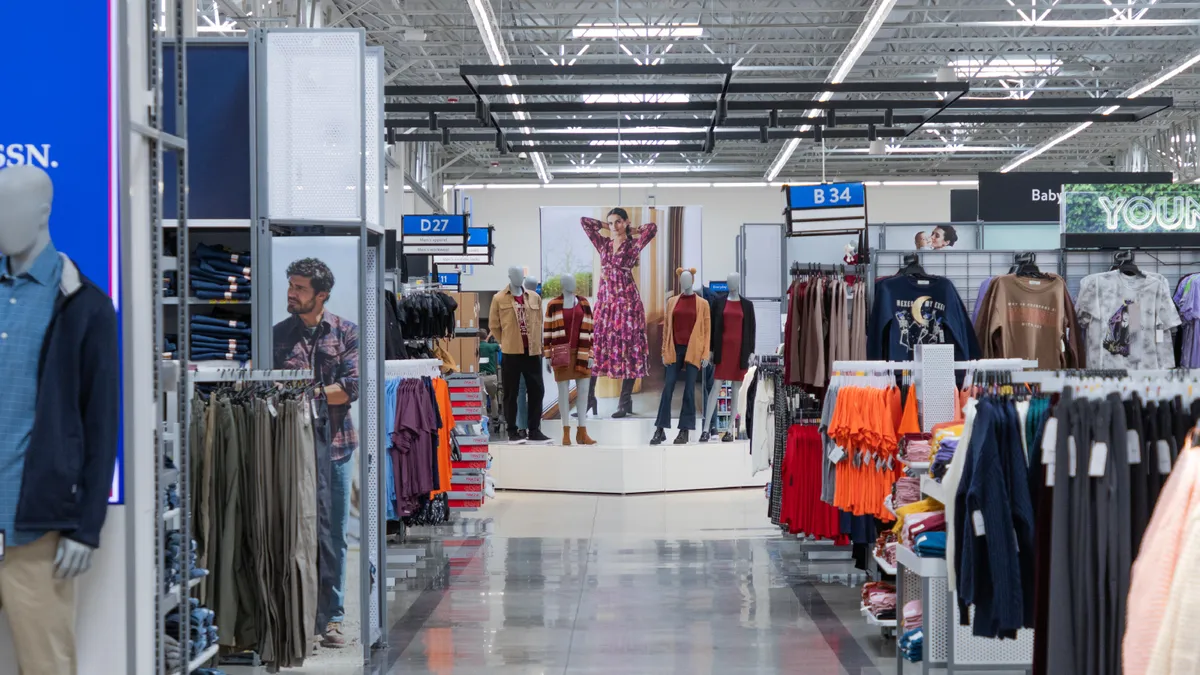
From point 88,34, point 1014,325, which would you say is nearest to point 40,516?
point 88,34

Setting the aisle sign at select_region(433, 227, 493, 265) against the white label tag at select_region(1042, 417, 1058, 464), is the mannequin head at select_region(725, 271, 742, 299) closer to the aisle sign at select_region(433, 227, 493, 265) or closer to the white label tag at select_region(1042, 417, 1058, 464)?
the aisle sign at select_region(433, 227, 493, 265)

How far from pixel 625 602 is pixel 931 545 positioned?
275 centimetres

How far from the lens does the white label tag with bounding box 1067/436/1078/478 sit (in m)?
3.06

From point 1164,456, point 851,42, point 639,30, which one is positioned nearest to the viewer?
A: point 1164,456

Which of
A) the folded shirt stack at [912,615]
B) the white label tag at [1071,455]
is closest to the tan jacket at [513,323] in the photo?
the folded shirt stack at [912,615]

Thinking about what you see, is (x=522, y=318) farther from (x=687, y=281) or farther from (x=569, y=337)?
(x=687, y=281)

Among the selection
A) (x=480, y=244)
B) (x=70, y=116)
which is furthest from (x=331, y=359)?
(x=480, y=244)

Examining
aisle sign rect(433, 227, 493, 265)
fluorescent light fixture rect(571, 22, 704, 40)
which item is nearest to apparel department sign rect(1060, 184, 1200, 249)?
fluorescent light fixture rect(571, 22, 704, 40)

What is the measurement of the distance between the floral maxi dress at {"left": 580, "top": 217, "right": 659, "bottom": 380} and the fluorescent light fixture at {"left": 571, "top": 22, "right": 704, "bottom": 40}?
336cm

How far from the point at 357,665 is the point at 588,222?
8.05m

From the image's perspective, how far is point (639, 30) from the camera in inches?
608

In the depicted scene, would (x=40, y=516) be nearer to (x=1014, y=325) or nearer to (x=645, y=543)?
(x=1014, y=325)

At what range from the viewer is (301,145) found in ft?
16.9

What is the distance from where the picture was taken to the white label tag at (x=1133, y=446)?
118 inches
